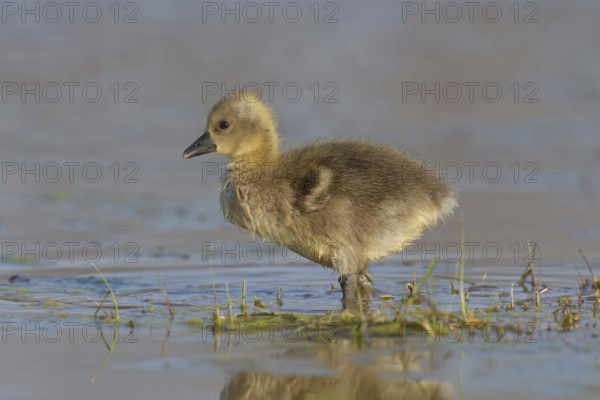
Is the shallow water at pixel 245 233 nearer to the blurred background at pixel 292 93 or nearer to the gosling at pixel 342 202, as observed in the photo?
the blurred background at pixel 292 93

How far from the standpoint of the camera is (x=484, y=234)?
7816mm

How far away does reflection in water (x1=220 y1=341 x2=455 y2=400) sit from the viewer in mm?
4090

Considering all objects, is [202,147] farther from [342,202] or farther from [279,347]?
[279,347]

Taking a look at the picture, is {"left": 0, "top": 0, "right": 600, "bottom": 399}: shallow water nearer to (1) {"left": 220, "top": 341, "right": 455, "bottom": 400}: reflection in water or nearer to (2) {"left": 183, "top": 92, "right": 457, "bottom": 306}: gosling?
(1) {"left": 220, "top": 341, "right": 455, "bottom": 400}: reflection in water

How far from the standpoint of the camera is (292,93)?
1120 cm

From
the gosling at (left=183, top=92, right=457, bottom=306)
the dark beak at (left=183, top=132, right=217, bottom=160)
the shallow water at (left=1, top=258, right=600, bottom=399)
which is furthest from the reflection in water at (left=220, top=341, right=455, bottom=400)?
the dark beak at (left=183, top=132, right=217, bottom=160)

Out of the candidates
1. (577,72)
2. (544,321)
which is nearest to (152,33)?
(577,72)

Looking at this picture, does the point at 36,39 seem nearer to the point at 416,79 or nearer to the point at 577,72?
the point at 416,79

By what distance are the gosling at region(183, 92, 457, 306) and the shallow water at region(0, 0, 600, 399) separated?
24 cm

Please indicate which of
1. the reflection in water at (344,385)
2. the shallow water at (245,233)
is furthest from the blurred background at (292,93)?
the reflection in water at (344,385)

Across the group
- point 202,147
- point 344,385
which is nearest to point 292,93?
point 202,147

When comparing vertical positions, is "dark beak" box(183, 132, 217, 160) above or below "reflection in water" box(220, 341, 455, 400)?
above

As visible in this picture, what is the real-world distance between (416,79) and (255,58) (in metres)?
1.46

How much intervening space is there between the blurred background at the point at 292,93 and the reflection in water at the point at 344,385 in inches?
154
